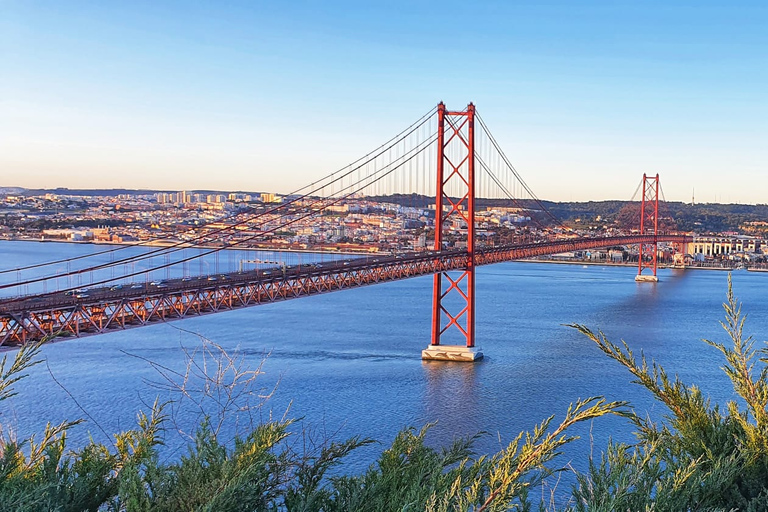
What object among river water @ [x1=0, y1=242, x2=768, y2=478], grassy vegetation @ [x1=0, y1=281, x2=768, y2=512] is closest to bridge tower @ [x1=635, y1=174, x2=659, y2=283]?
river water @ [x1=0, y1=242, x2=768, y2=478]

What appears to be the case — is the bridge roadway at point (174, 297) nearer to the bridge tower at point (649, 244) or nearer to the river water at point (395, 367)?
the river water at point (395, 367)

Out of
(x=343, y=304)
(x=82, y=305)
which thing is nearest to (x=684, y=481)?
(x=82, y=305)

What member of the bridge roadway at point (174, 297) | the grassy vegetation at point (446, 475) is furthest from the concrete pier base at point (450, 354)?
the grassy vegetation at point (446, 475)

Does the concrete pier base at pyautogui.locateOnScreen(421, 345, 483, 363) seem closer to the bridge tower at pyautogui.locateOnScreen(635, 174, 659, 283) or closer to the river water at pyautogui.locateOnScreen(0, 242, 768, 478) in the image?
the river water at pyautogui.locateOnScreen(0, 242, 768, 478)

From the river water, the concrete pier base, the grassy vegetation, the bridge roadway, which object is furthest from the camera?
the concrete pier base

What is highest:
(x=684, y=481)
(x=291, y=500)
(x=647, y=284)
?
(x=684, y=481)

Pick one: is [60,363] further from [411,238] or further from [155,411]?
[411,238]

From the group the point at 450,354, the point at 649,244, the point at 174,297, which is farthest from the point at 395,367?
the point at 649,244
